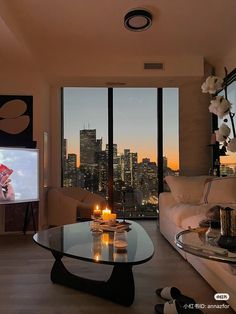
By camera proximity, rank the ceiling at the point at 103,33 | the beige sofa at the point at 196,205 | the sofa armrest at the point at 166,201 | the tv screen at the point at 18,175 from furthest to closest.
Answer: the sofa armrest at the point at 166,201, the tv screen at the point at 18,175, the ceiling at the point at 103,33, the beige sofa at the point at 196,205

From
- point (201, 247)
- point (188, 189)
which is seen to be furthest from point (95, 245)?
point (188, 189)

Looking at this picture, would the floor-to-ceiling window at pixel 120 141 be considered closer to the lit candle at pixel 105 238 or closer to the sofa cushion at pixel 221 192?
the sofa cushion at pixel 221 192

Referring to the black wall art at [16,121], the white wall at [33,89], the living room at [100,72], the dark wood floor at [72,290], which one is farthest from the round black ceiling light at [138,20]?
the dark wood floor at [72,290]

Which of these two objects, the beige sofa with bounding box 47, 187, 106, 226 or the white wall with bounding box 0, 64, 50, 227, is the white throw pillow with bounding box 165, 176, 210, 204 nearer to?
the beige sofa with bounding box 47, 187, 106, 226

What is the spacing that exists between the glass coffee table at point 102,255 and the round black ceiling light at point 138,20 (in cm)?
250

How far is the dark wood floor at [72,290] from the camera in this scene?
7.08 feet

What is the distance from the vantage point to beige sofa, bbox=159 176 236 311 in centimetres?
246

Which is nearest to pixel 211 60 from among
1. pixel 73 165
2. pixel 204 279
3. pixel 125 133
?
pixel 125 133

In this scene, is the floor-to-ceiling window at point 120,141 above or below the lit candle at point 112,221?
above

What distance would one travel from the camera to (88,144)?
5.87 m

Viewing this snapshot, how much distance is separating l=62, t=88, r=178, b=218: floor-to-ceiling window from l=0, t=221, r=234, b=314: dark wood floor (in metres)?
2.21

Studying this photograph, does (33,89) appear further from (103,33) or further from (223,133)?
(223,133)

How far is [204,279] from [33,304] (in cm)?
151

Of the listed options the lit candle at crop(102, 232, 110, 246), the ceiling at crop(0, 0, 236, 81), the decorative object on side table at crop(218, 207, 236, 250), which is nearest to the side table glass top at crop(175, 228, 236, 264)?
the decorative object on side table at crop(218, 207, 236, 250)
